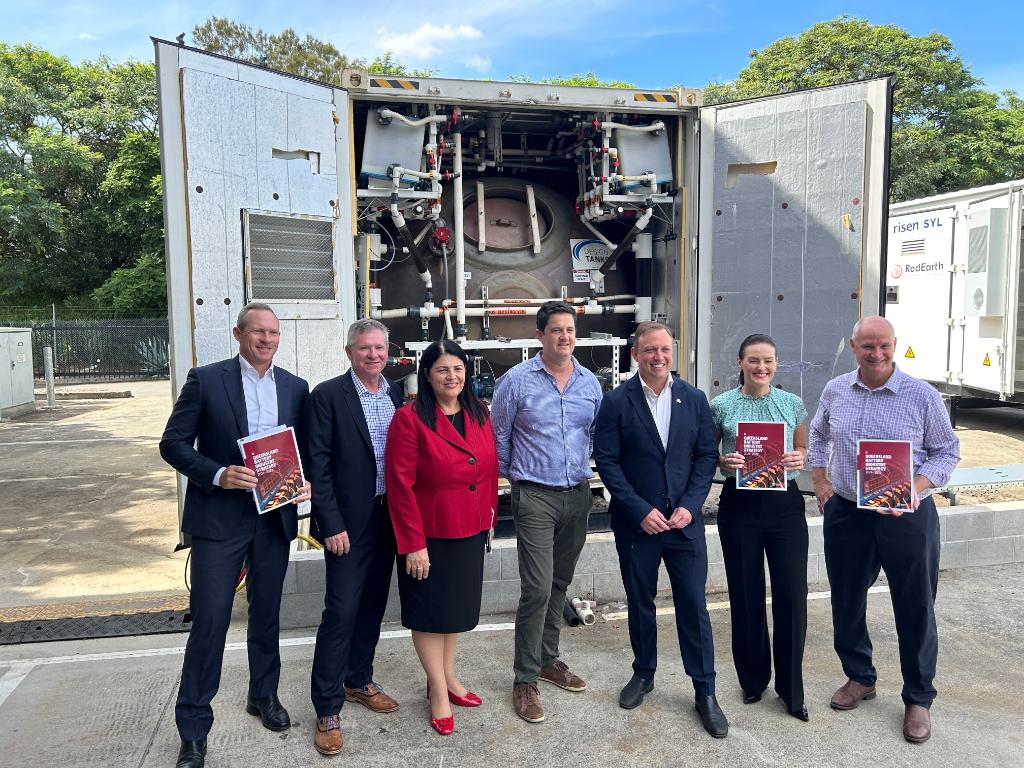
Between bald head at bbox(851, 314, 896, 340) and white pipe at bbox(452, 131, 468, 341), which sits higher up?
white pipe at bbox(452, 131, 468, 341)

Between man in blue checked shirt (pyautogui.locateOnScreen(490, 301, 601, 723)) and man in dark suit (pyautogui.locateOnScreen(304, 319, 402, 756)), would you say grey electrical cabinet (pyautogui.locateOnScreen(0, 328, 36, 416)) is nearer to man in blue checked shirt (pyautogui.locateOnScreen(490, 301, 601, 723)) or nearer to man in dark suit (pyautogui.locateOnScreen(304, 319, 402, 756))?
man in dark suit (pyautogui.locateOnScreen(304, 319, 402, 756))

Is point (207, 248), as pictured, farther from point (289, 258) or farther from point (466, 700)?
point (466, 700)

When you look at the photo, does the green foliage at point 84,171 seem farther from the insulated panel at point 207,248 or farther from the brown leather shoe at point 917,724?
the brown leather shoe at point 917,724

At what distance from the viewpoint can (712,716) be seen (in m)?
3.29

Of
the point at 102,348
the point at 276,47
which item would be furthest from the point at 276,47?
the point at 102,348

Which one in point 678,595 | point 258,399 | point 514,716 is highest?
point 258,399

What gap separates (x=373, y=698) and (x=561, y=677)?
877mm

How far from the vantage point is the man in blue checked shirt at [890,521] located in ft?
10.6

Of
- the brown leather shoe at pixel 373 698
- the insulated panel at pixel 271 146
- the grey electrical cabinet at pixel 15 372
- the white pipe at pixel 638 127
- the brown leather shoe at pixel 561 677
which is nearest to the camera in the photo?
the brown leather shoe at pixel 373 698

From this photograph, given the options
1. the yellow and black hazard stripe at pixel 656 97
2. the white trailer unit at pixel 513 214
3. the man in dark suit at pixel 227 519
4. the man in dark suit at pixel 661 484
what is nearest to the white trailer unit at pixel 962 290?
the white trailer unit at pixel 513 214

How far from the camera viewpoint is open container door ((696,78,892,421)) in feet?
18.2

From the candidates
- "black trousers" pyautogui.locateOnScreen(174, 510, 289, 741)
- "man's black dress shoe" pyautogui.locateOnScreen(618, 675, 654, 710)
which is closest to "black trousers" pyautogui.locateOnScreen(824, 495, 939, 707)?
"man's black dress shoe" pyautogui.locateOnScreen(618, 675, 654, 710)

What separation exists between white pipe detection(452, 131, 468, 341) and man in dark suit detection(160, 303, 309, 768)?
3.50 meters

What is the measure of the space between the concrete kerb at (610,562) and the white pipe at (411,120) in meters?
3.35
